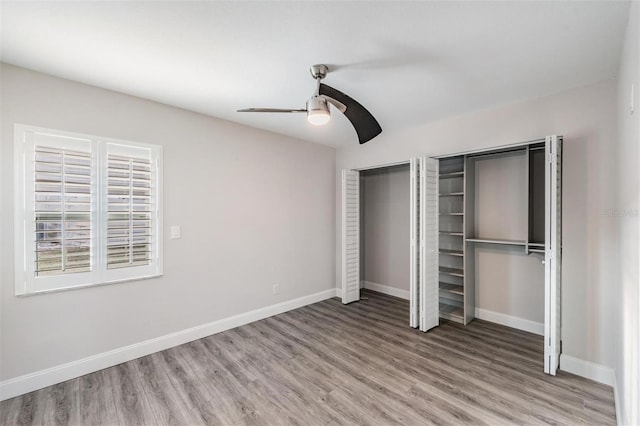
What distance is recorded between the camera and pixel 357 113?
2059 millimetres

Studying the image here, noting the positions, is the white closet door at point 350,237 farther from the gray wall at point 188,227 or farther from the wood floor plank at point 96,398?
the wood floor plank at point 96,398

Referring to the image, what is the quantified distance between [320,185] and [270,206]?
3.25 feet

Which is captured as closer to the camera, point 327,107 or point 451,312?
point 327,107

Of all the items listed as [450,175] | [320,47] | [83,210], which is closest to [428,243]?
[450,175]

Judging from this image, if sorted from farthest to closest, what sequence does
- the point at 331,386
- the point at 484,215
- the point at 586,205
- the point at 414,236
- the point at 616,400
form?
the point at 484,215
the point at 414,236
the point at 586,205
the point at 331,386
the point at 616,400

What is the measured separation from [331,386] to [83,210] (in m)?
2.56

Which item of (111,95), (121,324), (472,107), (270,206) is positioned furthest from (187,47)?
(472,107)

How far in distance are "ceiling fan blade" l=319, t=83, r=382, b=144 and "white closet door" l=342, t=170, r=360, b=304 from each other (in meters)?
1.93

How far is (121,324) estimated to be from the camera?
105 inches

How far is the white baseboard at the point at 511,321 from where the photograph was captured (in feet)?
10.5

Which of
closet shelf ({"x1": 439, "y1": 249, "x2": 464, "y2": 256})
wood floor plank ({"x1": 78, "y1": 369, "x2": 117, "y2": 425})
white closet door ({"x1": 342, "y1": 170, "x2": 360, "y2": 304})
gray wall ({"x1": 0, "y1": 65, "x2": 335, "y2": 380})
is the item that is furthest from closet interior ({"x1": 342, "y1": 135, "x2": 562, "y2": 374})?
wood floor plank ({"x1": 78, "y1": 369, "x2": 117, "y2": 425})

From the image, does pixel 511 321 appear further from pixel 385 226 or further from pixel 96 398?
pixel 96 398

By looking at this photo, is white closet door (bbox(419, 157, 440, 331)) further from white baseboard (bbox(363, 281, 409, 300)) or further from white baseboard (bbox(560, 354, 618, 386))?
white baseboard (bbox(560, 354, 618, 386))

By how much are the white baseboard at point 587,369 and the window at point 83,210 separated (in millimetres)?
3857
